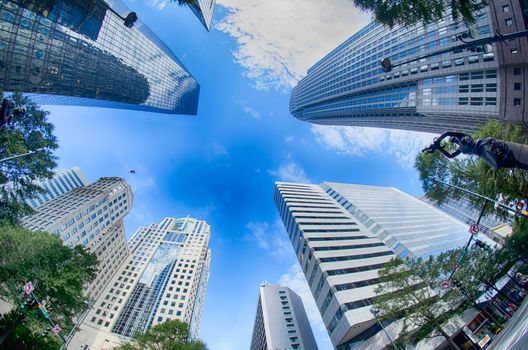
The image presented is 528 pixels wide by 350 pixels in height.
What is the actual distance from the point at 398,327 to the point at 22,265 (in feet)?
121

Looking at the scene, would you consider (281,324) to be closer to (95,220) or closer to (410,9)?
(95,220)

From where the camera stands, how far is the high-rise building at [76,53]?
91.7 feet

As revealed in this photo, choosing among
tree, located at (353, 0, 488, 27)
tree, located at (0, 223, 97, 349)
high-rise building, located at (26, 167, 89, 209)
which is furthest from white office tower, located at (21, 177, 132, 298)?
high-rise building, located at (26, 167, 89, 209)

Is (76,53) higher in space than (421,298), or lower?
higher

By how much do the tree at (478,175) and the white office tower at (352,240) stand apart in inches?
705

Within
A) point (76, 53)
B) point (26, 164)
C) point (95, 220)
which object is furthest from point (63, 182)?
point (26, 164)

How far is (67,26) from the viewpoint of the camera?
115ft

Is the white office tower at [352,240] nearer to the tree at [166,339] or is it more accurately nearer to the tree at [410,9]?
the tree at [166,339]

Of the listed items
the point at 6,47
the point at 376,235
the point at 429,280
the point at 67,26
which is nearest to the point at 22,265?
the point at 6,47

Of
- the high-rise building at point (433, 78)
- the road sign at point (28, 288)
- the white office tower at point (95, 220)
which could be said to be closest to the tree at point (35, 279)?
the road sign at point (28, 288)

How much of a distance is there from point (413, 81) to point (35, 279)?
74.2 meters

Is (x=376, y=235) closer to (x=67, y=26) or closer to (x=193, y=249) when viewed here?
(x=193, y=249)

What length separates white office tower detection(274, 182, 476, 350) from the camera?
29750mm

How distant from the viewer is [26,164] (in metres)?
18.5
